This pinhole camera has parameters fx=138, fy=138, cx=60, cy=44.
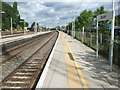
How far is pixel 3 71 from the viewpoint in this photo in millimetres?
6777

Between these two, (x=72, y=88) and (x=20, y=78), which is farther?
(x=20, y=78)

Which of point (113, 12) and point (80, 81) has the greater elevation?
point (113, 12)

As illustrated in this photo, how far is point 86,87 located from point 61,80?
1.06 meters

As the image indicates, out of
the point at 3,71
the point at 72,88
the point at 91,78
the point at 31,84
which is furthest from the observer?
the point at 3,71

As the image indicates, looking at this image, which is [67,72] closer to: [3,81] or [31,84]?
[31,84]

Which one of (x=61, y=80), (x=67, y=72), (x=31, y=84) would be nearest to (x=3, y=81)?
(x=31, y=84)

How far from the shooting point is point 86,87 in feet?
15.1

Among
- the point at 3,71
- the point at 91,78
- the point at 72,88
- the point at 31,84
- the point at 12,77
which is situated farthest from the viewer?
the point at 3,71

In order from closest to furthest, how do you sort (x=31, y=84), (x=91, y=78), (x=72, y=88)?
(x=72, y=88)
(x=31, y=84)
(x=91, y=78)

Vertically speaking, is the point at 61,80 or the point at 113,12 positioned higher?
the point at 113,12

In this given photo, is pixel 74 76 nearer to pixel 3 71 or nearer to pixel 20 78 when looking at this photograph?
pixel 20 78

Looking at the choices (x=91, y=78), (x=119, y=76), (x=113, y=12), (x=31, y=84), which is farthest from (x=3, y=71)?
(x=113, y=12)

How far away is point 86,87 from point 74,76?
44.9 inches

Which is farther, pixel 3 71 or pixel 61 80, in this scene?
pixel 3 71
